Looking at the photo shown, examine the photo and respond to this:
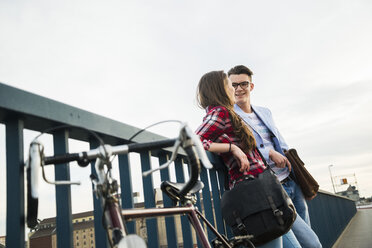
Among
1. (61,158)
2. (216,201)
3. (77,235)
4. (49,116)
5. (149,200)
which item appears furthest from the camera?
(77,235)

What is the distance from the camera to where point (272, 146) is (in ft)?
7.97

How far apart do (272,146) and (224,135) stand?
636mm

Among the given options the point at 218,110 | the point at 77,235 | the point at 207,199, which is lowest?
the point at 77,235

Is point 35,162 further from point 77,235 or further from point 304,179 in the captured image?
point 77,235

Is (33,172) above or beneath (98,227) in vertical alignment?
above

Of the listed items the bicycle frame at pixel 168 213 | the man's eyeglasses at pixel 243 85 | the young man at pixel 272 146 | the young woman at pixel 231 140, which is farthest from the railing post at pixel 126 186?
the man's eyeglasses at pixel 243 85

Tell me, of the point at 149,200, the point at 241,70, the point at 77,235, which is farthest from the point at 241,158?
the point at 77,235

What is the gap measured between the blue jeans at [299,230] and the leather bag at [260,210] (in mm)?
320

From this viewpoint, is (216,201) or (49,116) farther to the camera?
(216,201)

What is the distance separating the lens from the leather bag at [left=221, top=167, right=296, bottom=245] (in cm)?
173

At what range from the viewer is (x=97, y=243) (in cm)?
128

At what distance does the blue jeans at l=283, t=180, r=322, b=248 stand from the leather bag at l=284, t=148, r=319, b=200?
0.04 meters

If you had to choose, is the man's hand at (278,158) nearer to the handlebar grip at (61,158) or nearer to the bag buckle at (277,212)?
the bag buckle at (277,212)

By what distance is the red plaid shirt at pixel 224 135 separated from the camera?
193cm
